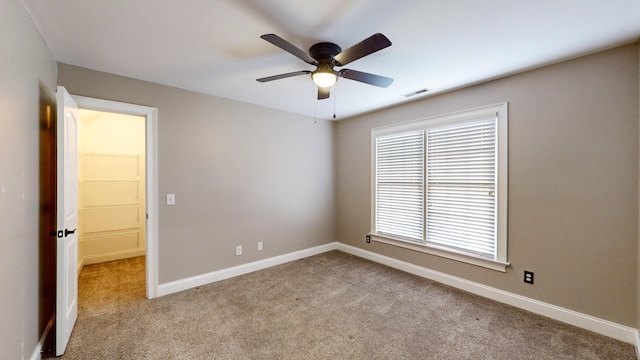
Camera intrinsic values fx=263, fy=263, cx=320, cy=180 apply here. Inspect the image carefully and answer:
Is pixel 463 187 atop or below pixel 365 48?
below

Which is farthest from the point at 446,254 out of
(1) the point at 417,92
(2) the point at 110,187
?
(2) the point at 110,187

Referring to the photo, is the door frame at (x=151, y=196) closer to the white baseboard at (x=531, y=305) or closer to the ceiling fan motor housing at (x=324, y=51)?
the ceiling fan motor housing at (x=324, y=51)

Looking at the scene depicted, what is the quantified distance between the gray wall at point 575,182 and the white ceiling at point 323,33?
9.8 inches

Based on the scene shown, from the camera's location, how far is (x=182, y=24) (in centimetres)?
185

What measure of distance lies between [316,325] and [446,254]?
1.87 metres

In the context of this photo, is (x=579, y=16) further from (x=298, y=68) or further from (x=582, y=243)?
(x=298, y=68)

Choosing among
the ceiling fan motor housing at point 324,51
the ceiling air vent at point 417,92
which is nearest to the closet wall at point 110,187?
the ceiling fan motor housing at point 324,51

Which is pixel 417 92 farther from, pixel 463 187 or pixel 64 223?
pixel 64 223

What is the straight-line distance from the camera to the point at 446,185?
10.8 ft

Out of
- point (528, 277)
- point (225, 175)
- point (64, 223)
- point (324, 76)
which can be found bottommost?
point (528, 277)

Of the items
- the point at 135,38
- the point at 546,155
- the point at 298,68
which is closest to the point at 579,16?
the point at 546,155

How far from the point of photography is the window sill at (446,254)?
284cm

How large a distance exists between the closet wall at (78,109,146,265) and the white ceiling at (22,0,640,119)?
7.28 feet

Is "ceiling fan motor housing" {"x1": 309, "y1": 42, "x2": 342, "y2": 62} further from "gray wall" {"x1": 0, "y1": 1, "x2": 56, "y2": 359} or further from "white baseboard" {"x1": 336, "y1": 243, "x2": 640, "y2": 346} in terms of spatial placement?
"white baseboard" {"x1": 336, "y1": 243, "x2": 640, "y2": 346}
